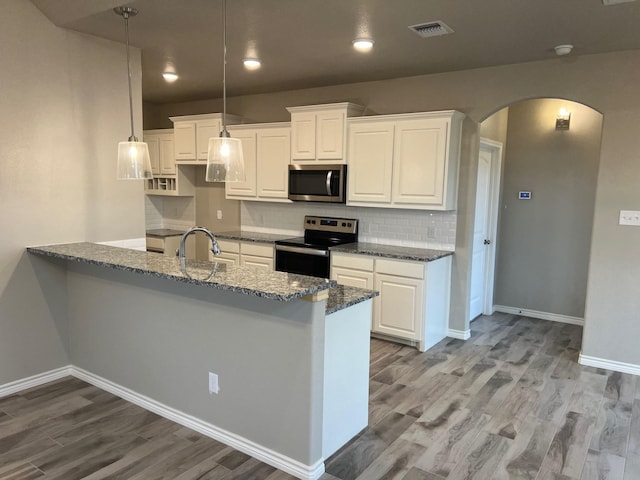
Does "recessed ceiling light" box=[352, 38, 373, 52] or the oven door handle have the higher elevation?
"recessed ceiling light" box=[352, 38, 373, 52]

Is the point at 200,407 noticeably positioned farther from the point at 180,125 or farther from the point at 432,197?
the point at 180,125

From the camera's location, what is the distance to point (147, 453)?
2590mm

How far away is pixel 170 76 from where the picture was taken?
15.9 feet

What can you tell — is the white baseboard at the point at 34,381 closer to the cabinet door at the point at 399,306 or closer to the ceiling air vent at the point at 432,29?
the cabinet door at the point at 399,306

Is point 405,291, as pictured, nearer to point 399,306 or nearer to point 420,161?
point 399,306

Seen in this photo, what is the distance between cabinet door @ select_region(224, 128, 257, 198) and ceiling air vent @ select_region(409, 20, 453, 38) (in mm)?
2675

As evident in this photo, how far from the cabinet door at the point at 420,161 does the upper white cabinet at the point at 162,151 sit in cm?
324

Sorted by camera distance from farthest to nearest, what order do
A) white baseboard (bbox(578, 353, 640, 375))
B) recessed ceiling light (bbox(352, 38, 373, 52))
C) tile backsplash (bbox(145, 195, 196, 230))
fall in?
tile backsplash (bbox(145, 195, 196, 230)) < white baseboard (bbox(578, 353, 640, 375)) < recessed ceiling light (bbox(352, 38, 373, 52))

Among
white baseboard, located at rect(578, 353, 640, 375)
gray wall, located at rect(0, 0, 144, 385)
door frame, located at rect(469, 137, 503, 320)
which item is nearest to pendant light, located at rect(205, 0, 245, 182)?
gray wall, located at rect(0, 0, 144, 385)

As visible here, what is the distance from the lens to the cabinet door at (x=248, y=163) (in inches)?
215

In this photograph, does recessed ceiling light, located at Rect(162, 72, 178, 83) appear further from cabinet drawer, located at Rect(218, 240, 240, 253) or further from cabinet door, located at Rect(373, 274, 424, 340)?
cabinet door, located at Rect(373, 274, 424, 340)

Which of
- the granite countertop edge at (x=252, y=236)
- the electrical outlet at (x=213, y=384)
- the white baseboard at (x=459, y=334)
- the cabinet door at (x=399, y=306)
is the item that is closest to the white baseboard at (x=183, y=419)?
the electrical outlet at (x=213, y=384)

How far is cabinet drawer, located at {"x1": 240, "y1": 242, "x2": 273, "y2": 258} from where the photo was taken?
5168 mm

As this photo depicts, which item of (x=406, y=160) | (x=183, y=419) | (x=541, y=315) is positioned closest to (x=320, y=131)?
(x=406, y=160)
